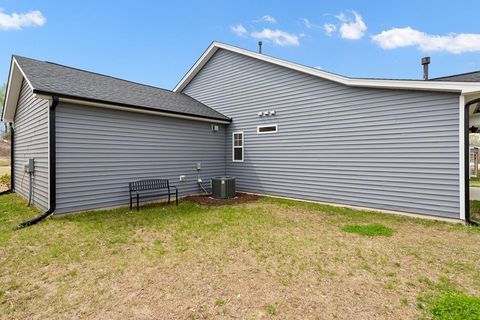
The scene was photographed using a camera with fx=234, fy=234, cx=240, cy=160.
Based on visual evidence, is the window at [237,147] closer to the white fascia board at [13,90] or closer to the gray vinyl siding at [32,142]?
the gray vinyl siding at [32,142]

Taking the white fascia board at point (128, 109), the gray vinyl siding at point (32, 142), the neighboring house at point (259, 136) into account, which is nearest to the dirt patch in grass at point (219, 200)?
the neighboring house at point (259, 136)

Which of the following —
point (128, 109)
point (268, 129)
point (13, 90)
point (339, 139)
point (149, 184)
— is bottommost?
point (149, 184)

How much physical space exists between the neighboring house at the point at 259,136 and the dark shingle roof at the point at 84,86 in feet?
0.16

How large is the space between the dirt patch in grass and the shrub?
3708 millimetres

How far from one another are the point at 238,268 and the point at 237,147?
6903mm

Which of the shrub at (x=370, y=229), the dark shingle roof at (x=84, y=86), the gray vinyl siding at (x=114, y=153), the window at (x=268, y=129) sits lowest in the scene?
the shrub at (x=370, y=229)

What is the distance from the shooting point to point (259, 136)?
9.27 meters

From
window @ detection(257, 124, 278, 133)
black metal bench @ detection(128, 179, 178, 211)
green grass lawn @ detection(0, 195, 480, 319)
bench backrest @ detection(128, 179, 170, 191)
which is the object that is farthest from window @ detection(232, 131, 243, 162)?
green grass lawn @ detection(0, 195, 480, 319)

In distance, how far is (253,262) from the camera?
3.55 m

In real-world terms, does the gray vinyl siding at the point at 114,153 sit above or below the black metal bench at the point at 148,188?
above

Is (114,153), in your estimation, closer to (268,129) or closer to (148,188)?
(148,188)

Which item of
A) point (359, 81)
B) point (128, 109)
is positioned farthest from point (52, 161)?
point (359, 81)

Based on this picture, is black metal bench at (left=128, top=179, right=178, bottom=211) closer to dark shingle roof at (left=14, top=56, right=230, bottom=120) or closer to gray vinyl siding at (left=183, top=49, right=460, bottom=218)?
dark shingle roof at (left=14, top=56, right=230, bottom=120)

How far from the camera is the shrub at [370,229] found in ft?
15.8
